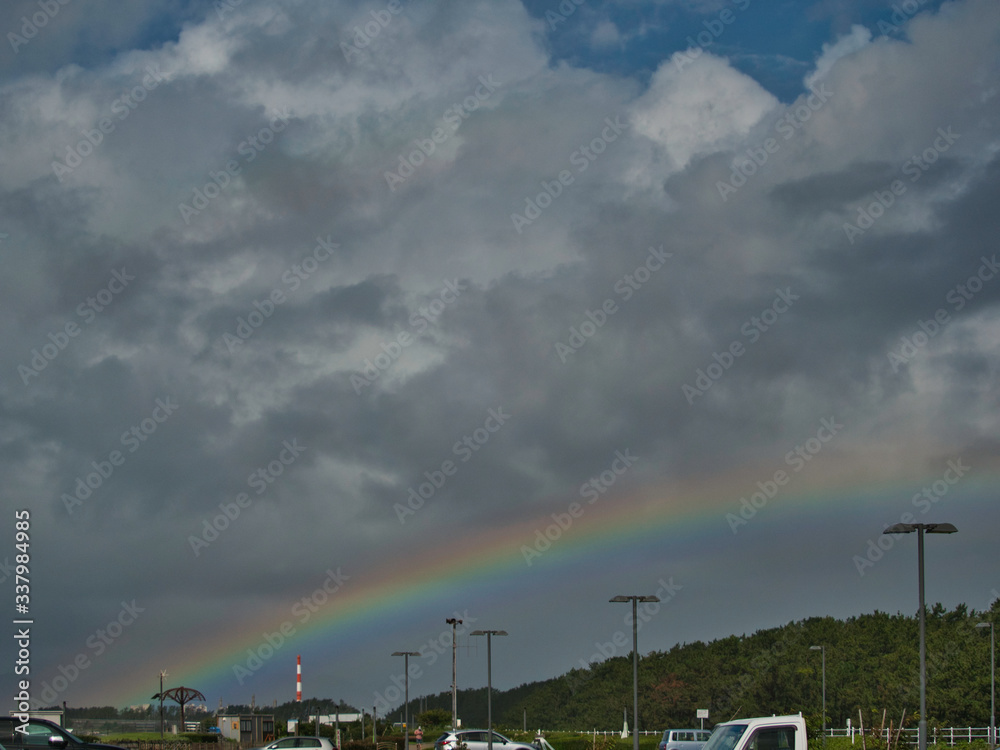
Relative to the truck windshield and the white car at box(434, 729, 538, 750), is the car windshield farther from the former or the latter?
the white car at box(434, 729, 538, 750)

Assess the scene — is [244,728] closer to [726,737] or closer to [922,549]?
[922,549]

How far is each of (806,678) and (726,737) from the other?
95902mm

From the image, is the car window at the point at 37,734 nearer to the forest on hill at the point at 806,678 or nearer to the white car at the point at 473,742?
the white car at the point at 473,742

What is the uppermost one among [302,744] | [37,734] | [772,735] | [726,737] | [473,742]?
[772,735]

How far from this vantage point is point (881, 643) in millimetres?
120250

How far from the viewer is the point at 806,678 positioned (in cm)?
10694

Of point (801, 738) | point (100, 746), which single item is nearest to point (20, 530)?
point (100, 746)

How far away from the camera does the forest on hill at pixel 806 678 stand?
276 ft

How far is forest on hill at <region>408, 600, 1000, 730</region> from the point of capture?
84188 mm

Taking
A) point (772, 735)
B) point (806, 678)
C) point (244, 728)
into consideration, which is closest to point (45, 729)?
point (772, 735)

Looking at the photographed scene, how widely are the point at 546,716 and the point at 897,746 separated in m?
139

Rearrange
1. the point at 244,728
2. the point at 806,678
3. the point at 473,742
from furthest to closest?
the point at 806,678
the point at 244,728
the point at 473,742

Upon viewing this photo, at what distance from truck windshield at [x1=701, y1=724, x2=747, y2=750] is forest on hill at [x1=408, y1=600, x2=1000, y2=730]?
165 ft

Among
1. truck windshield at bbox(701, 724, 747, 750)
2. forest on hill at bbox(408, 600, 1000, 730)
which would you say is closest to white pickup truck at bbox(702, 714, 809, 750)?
truck windshield at bbox(701, 724, 747, 750)
